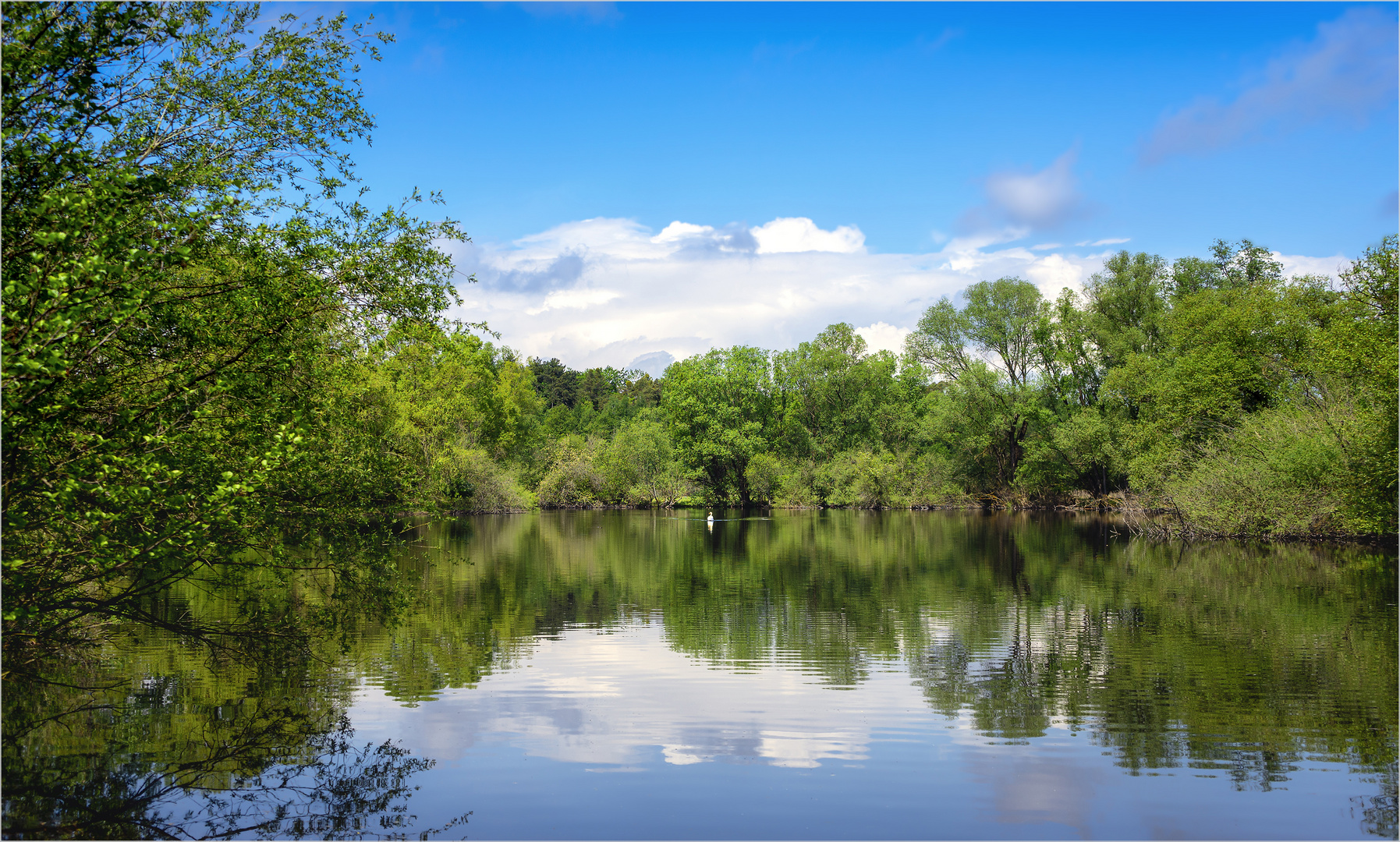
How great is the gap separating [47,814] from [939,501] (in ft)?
240

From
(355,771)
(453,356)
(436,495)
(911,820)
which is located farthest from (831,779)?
(436,495)

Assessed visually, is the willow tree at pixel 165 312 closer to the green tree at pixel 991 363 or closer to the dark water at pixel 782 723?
the dark water at pixel 782 723

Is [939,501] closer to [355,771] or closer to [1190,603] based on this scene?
[1190,603]

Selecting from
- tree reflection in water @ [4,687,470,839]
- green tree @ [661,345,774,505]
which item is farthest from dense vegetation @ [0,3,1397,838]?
green tree @ [661,345,774,505]

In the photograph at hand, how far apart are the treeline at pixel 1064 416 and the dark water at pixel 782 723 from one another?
725 cm

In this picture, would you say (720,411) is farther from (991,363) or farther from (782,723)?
(782,723)

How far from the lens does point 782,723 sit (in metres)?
13.0

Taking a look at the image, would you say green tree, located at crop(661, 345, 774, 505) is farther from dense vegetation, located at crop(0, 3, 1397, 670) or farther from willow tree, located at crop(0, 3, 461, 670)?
willow tree, located at crop(0, 3, 461, 670)

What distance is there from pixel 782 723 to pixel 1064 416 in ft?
213

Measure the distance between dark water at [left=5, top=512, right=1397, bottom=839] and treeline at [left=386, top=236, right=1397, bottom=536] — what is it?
7.25 m


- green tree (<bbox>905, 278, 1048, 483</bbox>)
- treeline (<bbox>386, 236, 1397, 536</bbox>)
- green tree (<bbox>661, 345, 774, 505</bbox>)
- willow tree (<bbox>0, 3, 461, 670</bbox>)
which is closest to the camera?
willow tree (<bbox>0, 3, 461, 670</bbox>)

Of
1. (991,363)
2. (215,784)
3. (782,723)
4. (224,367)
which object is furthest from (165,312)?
(991,363)

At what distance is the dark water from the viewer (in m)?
9.67

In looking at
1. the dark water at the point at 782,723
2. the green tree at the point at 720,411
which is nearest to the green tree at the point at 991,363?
the green tree at the point at 720,411
